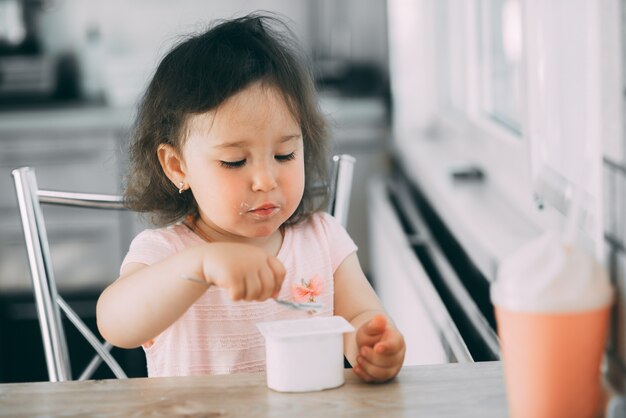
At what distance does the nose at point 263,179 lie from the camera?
108 centimetres

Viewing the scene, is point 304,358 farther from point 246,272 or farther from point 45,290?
point 45,290

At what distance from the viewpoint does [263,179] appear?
1079mm

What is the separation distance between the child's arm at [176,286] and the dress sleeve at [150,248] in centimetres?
5

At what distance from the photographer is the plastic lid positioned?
2.84ft

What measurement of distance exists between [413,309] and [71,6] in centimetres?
270

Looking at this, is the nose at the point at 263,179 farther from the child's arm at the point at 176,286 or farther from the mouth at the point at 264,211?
the child's arm at the point at 176,286

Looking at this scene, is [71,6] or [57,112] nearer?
[57,112]

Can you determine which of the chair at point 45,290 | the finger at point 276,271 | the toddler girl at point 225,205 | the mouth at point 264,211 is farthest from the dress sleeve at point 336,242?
the finger at point 276,271

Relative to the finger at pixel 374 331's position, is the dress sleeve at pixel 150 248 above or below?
above

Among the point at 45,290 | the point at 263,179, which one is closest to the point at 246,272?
the point at 263,179

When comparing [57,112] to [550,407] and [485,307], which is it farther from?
[550,407]

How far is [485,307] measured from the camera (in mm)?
1518

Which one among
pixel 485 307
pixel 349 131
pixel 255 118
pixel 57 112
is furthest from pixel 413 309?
pixel 57 112

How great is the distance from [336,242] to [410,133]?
5.99 ft
